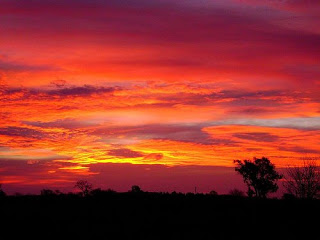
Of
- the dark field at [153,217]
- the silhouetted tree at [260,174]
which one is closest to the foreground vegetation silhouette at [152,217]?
the dark field at [153,217]

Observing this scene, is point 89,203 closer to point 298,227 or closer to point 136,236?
point 136,236

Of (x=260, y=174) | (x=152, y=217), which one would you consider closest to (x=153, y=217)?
(x=152, y=217)

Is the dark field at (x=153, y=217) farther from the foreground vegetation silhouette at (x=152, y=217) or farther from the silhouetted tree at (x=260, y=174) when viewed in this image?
the silhouetted tree at (x=260, y=174)

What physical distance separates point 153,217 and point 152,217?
59 mm

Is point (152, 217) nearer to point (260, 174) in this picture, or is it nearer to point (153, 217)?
point (153, 217)

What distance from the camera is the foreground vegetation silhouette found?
23078 millimetres

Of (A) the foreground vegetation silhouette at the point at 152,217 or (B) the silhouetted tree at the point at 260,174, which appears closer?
(A) the foreground vegetation silhouette at the point at 152,217

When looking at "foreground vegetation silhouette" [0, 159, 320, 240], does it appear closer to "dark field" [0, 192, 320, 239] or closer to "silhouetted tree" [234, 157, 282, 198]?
"dark field" [0, 192, 320, 239]

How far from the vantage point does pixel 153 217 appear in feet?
87.1

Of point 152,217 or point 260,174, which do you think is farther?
point 260,174

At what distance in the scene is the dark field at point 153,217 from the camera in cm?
2308

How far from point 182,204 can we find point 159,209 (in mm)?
2649

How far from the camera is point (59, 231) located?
897 inches

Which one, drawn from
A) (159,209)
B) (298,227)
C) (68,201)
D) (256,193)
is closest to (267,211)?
(298,227)
